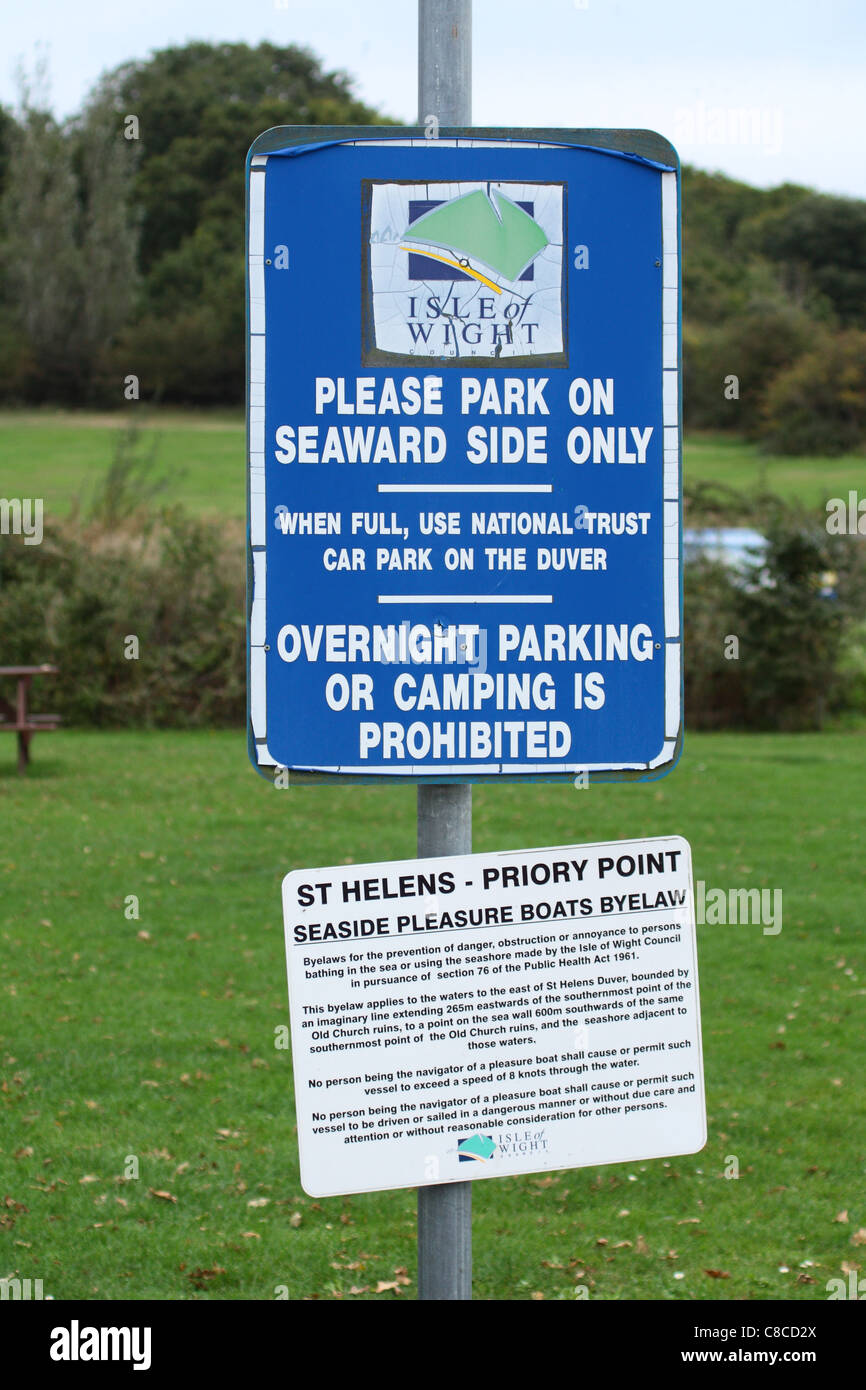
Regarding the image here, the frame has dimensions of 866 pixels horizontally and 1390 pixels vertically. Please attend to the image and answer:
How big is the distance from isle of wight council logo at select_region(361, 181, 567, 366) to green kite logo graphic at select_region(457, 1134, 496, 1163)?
4.39ft

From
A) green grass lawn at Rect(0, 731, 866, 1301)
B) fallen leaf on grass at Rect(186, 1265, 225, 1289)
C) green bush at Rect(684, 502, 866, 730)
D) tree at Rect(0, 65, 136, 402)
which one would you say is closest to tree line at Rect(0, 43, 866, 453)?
tree at Rect(0, 65, 136, 402)

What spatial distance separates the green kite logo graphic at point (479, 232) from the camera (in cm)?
249

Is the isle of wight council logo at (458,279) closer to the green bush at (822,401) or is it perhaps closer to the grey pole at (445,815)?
the grey pole at (445,815)

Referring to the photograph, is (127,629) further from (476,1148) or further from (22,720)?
(476,1148)

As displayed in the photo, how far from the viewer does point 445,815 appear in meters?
2.55

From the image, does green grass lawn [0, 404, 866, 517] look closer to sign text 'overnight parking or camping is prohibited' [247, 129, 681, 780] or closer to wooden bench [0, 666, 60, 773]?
wooden bench [0, 666, 60, 773]

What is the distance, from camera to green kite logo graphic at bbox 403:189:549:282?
249 centimetres

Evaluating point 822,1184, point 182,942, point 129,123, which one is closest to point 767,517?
point 129,123

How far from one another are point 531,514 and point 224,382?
57.5 meters

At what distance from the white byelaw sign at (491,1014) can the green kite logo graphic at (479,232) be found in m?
1.02

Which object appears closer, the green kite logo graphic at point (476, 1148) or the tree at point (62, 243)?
the green kite logo graphic at point (476, 1148)

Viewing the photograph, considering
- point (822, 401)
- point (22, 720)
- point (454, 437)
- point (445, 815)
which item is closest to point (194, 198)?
point (822, 401)

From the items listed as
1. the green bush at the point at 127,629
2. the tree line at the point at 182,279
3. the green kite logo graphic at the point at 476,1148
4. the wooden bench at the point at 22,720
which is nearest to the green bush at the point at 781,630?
the green bush at the point at 127,629
